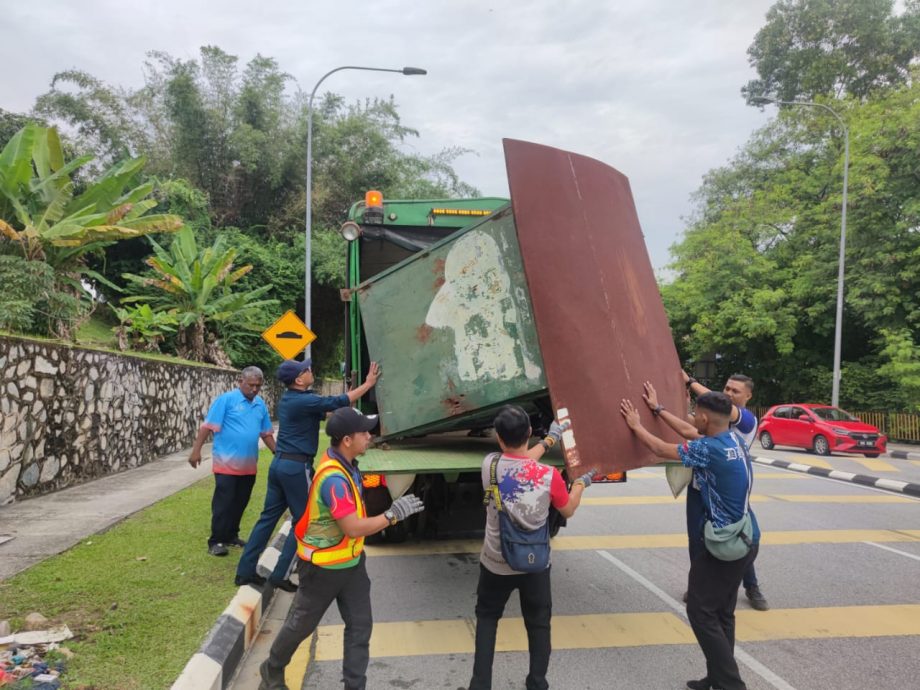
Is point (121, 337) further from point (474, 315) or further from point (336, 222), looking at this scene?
point (336, 222)

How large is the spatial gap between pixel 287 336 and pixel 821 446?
1457 centimetres

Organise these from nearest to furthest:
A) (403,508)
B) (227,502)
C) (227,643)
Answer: (403,508), (227,643), (227,502)

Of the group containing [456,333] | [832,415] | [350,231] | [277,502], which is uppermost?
[350,231]

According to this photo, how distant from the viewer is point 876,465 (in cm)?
1476

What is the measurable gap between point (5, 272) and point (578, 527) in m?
8.02

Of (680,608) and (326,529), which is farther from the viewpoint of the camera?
(680,608)

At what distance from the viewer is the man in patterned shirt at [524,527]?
10.3 ft

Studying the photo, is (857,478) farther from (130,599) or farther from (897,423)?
(130,599)

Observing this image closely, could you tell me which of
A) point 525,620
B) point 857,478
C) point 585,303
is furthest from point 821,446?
point 525,620

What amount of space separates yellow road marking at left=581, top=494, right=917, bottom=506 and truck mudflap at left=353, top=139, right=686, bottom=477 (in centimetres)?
491

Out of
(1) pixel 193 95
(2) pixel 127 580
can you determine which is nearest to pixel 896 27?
(1) pixel 193 95

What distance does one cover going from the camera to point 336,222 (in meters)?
27.0

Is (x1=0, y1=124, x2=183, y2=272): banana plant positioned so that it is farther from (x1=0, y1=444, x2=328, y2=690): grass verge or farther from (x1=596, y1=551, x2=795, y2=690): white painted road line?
(x1=596, y1=551, x2=795, y2=690): white painted road line

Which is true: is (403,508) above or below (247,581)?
above
